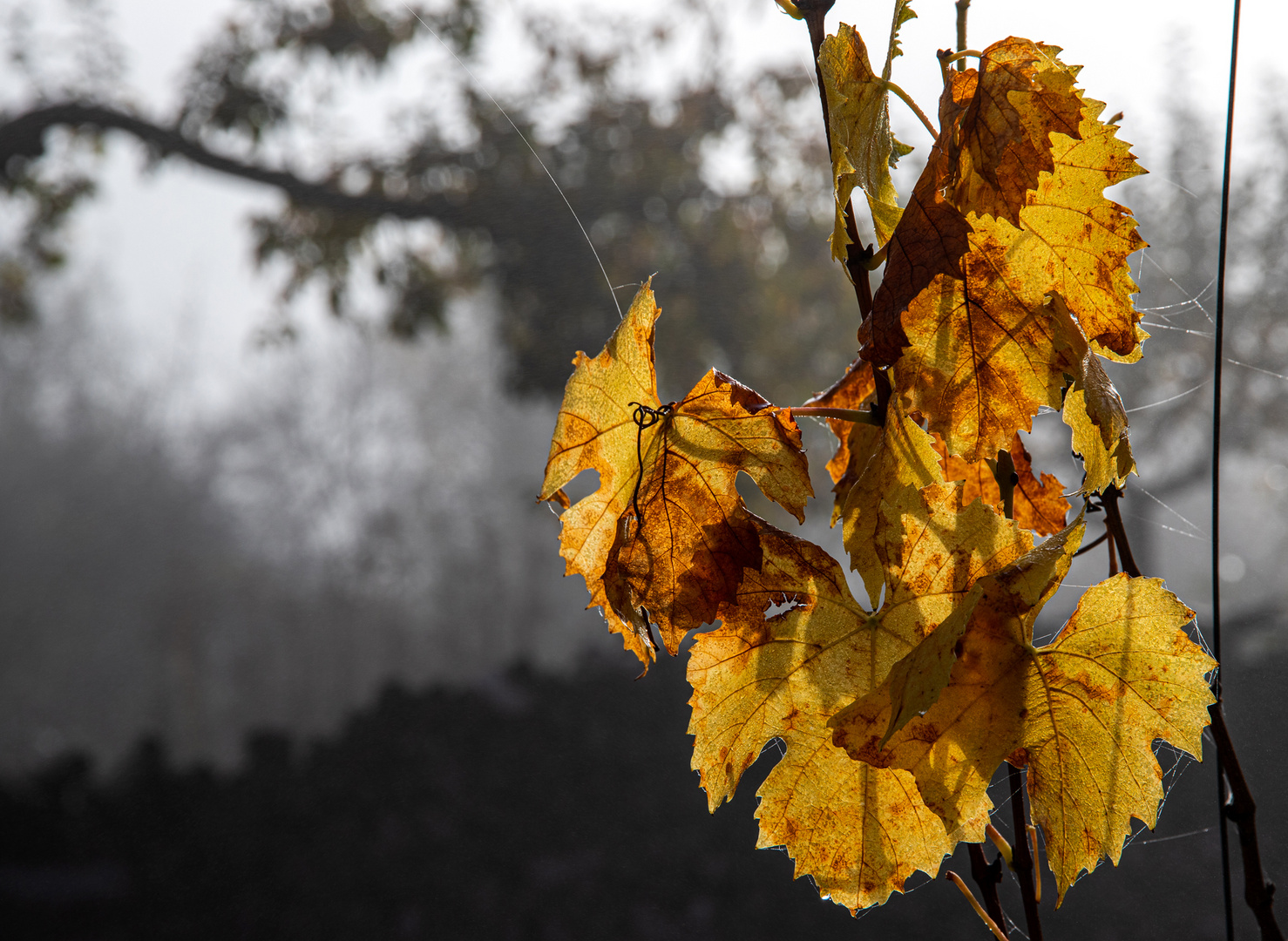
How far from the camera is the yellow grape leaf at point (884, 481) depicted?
6.8 inches

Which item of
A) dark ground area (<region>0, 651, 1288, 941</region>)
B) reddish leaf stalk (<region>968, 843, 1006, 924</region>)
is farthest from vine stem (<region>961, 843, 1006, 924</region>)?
dark ground area (<region>0, 651, 1288, 941</region>)

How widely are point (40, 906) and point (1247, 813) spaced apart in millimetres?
1363

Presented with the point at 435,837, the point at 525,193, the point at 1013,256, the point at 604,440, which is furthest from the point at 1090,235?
the point at 525,193

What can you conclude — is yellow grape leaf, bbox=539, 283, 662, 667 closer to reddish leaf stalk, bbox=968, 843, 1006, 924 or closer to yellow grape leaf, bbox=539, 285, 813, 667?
yellow grape leaf, bbox=539, 285, 813, 667

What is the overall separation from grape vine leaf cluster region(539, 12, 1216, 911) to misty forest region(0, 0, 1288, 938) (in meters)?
0.91

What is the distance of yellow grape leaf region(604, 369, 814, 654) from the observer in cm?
17

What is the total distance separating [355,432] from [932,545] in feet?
4.00

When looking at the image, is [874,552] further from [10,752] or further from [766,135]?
[10,752]

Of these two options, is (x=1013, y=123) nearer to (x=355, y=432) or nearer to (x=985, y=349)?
(x=985, y=349)

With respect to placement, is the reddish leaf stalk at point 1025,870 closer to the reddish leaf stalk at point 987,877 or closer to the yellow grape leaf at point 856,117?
the reddish leaf stalk at point 987,877

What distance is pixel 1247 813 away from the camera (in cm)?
18

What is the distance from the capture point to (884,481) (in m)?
0.17

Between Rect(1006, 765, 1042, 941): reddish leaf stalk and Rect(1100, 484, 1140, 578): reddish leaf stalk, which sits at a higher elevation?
Rect(1100, 484, 1140, 578): reddish leaf stalk

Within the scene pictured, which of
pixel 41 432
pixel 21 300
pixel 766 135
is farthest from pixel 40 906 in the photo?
pixel 766 135
